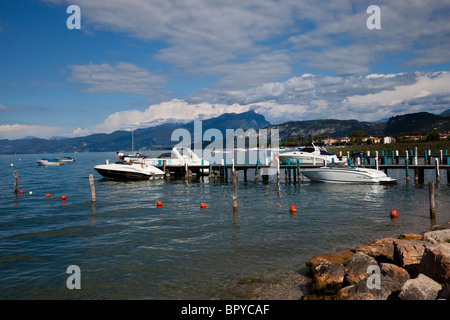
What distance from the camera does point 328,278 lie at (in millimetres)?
9148

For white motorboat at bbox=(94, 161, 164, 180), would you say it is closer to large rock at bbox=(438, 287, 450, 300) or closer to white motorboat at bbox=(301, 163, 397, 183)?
white motorboat at bbox=(301, 163, 397, 183)

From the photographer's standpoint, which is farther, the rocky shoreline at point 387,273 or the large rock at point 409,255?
the large rock at point 409,255

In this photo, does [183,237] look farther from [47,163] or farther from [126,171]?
[47,163]

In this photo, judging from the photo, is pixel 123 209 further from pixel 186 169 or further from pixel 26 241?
pixel 186 169

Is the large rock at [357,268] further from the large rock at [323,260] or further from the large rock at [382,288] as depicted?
the large rock at [323,260]

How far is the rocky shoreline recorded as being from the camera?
7086 mm

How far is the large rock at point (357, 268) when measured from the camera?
8.97 m

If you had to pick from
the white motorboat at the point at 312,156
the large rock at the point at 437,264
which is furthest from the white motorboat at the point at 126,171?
the large rock at the point at 437,264

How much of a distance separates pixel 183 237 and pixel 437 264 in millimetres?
10464

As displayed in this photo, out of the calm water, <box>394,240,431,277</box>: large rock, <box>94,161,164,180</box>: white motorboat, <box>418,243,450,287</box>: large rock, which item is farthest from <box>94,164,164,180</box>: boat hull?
<box>418,243,450,287</box>: large rock

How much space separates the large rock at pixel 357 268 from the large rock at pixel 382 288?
607 mm
